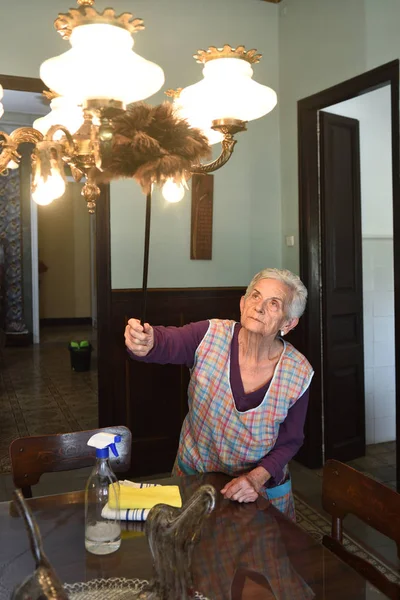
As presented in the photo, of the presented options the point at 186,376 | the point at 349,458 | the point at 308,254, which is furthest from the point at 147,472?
the point at 308,254

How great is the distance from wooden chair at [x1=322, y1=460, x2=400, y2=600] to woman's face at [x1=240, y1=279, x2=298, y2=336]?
22.3 inches

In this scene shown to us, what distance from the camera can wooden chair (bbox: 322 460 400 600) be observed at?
135 centimetres

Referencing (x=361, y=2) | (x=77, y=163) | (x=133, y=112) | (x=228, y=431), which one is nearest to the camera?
(x=133, y=112)

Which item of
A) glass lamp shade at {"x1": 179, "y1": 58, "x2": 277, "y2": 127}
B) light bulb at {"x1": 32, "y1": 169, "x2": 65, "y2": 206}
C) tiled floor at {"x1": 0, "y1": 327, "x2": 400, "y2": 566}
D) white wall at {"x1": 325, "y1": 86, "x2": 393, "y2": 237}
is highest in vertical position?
white wall at {"x1": 325, "y1": 86, "x2": 393, "y2": 237}

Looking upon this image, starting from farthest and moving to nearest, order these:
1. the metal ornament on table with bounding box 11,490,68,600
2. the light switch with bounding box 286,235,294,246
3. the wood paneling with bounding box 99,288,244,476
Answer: the light switch with bounding box 286,235,294,246 < the wood paneling with bounding box 99,288,244,476 < the metal ornament on table with bounding box 11,490,68,600

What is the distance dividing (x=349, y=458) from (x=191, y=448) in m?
2.41

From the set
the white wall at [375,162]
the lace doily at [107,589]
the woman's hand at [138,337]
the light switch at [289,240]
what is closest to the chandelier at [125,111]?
the woman's hand at [138,337]

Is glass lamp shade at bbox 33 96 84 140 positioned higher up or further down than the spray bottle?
higher up

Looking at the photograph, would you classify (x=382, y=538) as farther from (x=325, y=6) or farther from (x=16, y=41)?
(x=16, y=41)

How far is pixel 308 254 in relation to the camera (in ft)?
13.0

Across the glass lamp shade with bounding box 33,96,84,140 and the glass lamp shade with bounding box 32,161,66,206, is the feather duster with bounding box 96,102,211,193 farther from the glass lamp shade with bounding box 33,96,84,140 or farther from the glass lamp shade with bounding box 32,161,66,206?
the glass lamp shade with bounding box 33,96,84,140

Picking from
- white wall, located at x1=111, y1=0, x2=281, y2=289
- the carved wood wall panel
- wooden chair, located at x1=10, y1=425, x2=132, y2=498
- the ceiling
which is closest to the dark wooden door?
white wall, located at x1=111, y1=0, x2=281, y2=289

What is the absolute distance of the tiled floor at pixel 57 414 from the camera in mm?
3545

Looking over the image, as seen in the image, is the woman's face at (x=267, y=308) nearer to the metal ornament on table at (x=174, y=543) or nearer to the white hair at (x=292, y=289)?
the white hair at (x=292, y=289)
